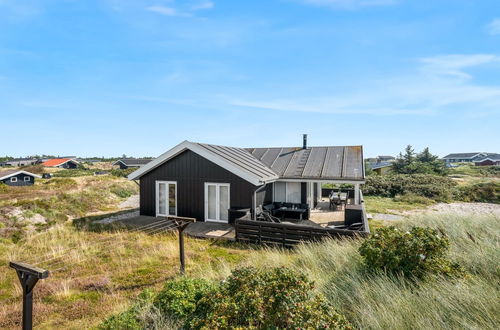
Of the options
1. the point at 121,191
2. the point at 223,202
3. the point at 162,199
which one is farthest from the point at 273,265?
the point at 121,191

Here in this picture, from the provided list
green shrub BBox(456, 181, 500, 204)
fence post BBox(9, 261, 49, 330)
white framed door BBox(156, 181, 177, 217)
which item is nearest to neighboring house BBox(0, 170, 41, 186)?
white framed door BBox(156, 181, 177, 217)

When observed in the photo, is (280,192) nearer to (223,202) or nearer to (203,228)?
(223,202)

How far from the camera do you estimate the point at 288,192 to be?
14703 millimetres

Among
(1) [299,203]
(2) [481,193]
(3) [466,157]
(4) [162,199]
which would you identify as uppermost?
(3) [466,157]

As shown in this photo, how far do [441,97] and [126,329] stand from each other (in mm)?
16253

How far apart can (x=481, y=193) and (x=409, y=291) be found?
28136 millimetres

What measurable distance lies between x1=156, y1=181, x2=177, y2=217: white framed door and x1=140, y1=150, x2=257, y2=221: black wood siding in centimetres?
22

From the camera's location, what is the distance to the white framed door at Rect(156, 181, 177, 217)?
13.4 metres

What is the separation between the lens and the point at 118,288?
6.12 meters

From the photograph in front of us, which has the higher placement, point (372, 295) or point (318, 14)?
point (318, 14)

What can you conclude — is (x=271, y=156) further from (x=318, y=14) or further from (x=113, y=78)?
(x=113, y=78)

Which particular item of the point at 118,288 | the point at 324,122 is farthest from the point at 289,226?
the point at 324,122

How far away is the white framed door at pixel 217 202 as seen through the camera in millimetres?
12367

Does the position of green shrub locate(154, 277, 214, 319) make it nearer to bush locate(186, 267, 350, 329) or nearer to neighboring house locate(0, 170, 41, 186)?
bush locate(186, 267, 350, 329)
